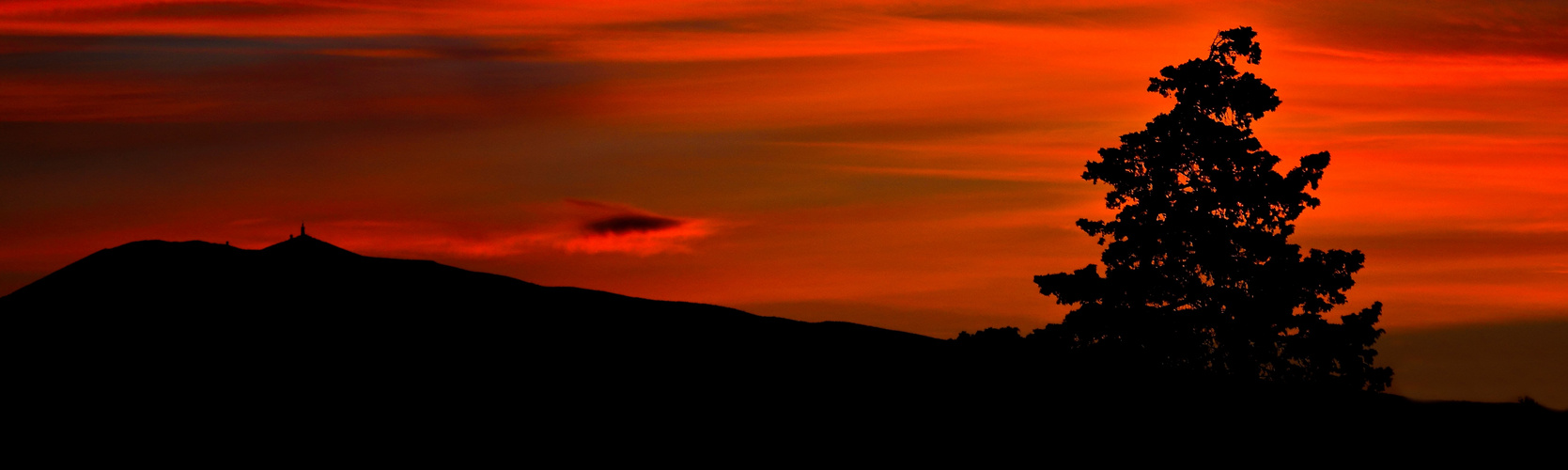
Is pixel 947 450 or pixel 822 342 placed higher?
pixel 822 342

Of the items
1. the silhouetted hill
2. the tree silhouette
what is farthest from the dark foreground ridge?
the tree silhouette

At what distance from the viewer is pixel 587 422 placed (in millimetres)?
12477

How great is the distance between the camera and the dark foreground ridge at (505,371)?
12312 mm

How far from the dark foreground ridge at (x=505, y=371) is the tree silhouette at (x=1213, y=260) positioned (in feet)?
63.3

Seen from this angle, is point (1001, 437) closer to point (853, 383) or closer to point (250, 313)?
point (853, 383)

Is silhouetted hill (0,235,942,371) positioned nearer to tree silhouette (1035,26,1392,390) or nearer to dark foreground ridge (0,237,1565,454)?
dark foreground ridge (0,237,1565,454)

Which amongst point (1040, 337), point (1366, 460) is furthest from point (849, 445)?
point (1040, 337)

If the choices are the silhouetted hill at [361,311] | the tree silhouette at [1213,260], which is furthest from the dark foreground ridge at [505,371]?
the tree silhouette at [1213,260]

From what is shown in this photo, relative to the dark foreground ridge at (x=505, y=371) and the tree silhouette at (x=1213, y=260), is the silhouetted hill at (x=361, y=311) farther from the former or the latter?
the tree silhouette at (x=1213, y=260)

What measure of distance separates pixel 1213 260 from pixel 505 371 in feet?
79.0

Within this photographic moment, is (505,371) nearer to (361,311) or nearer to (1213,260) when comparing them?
(361,311)

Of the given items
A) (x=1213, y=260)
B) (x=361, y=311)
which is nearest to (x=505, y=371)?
(x=361, y=311)

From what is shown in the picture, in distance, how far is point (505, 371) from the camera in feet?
42.9

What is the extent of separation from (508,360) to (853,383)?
3204 mm
